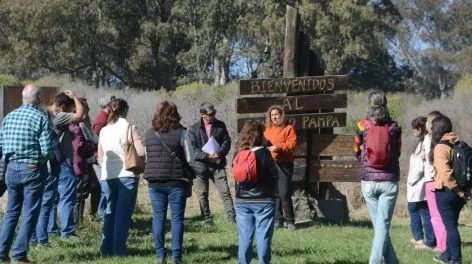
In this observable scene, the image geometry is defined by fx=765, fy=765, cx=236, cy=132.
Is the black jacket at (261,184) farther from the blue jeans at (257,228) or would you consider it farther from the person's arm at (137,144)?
the person's arm at (137,144)

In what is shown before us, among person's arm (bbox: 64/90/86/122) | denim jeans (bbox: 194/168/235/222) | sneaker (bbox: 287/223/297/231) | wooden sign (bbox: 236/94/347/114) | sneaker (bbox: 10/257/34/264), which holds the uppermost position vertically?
wooden sign (bbox: 236/94/347/114)

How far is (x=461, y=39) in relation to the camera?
47656 mm

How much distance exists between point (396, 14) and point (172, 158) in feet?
123

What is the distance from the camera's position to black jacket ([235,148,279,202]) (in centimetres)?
665

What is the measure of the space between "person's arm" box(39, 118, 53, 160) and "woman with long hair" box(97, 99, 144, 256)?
2.24 ft

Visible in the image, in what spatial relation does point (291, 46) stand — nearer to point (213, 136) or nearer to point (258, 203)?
point (213, 136)

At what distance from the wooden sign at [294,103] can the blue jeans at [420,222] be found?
89.6 inches

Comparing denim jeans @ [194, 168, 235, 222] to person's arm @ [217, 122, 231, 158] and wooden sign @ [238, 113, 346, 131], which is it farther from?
wooden sign @ [238, 113, 346, 131]

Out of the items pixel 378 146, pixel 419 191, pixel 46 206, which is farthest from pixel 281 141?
pixel 46 206

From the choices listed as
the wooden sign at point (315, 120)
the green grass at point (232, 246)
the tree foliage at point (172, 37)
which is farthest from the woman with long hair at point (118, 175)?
the tree foliage at point (172, 37)

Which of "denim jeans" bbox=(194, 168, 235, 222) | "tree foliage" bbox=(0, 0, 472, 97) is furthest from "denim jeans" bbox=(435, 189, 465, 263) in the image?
"tree foliage" bbox=(0, 0, 472, 97)

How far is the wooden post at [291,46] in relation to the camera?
11.1 meters

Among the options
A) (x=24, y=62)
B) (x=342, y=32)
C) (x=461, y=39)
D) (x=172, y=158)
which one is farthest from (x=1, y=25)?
(x=172, y=158)

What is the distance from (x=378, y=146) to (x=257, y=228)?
129 cm
